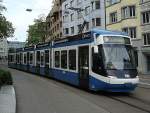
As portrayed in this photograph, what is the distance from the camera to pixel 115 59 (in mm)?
18062

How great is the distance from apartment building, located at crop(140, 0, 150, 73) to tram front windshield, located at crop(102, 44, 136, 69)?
2960cm

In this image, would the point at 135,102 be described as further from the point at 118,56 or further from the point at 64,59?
the point at 64,59

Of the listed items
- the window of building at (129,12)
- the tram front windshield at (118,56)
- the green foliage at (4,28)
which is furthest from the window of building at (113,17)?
the tram front windshield at (118,56)

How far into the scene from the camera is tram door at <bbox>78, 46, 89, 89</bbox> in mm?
19631

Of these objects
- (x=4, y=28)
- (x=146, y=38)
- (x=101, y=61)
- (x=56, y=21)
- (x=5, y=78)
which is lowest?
(x=5, y=78)

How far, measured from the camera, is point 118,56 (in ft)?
59.6

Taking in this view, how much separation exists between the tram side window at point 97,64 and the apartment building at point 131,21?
31.0 m

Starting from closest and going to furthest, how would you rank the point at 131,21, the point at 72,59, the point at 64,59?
the point at 72,59 → the point at 64,59 → the point at 131,21

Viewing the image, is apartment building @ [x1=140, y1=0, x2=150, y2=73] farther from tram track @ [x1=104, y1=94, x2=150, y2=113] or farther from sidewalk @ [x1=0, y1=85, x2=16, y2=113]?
sidewalk @ [x1=0, y1=85, x2=16, y2=113]

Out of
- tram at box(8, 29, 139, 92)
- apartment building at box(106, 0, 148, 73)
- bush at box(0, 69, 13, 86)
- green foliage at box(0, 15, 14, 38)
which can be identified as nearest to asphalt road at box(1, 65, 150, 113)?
tram at box(8, 29, 139, 92)

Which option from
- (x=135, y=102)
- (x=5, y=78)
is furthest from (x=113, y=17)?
(x=135, y=102)

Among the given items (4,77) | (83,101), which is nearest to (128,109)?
(83,101)

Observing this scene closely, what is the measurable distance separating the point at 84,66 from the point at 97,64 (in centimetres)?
170

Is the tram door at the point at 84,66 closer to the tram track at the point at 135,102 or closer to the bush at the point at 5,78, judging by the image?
the tram track at the point at 135,102
